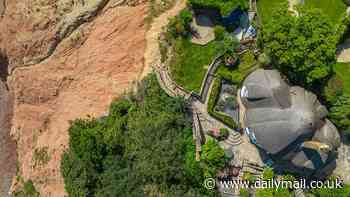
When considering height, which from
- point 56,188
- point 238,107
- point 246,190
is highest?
point 238,107

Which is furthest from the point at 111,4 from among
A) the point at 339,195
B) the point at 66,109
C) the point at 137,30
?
the point at 339,195

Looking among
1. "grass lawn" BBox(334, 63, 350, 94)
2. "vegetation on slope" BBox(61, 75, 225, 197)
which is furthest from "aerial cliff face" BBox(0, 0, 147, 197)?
"grass lawn" BBox(334, 63, 350, 94)

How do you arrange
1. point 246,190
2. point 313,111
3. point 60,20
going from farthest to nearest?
1. point 60,20
2. point 246,190
3. point 313,111

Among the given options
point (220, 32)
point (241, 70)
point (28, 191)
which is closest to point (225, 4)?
point (220, 32)

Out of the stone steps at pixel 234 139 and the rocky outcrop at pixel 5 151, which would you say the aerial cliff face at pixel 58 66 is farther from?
the stone steps at pixel 234 139

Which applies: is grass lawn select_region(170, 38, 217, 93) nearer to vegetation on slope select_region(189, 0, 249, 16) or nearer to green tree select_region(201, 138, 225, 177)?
vegetation on slope select_region(189, 0, 249, 16)

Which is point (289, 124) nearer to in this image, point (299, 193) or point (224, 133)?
point (224, 133)

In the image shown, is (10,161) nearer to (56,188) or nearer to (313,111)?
(56,188)
